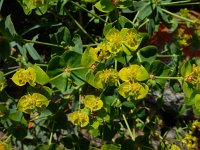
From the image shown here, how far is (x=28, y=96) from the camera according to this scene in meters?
1.52

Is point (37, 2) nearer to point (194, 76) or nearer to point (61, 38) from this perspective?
point (61, 38)

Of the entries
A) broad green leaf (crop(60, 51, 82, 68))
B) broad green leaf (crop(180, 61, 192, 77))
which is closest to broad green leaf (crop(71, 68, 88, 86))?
broad green leaf (crop(60, 51, 82, 68))

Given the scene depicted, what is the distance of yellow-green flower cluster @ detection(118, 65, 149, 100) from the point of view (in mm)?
1500

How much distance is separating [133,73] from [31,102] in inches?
16.2

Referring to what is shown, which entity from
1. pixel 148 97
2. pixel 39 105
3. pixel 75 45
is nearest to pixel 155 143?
pixel 148 97

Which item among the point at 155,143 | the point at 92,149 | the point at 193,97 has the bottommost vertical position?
the point at 155,143

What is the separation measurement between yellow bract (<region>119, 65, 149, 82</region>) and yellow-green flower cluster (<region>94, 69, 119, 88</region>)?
0.09ft

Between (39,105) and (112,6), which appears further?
(112,6)

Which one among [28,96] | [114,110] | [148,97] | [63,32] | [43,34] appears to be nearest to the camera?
[28,96]

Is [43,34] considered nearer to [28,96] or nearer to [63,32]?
[63,32]

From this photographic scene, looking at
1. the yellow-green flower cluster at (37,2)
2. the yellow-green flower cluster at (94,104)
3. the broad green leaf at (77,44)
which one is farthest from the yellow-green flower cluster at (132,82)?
the yellow-green flower cluster at (37,2)

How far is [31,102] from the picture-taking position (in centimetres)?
151

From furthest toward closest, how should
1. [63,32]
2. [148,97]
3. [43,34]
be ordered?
[148,97] → [43,34] → [63,32]

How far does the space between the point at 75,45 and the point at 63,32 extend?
0.08 metres
